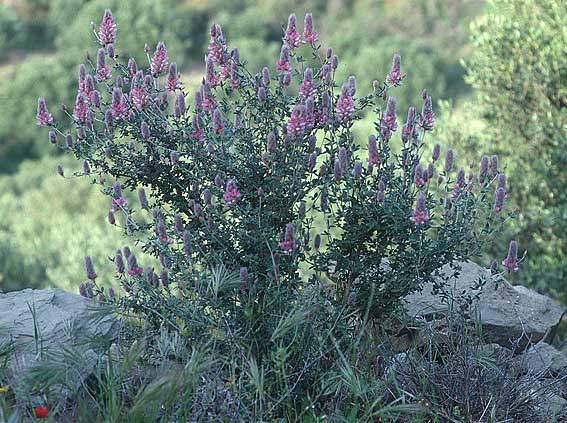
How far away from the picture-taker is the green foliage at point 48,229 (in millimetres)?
19391

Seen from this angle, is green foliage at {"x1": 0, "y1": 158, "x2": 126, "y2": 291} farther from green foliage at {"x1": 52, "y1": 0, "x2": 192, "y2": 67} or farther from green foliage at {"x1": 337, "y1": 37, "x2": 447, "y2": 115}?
green foliage at {"x1": 337, "y1": 37, "x2": 447, "y2": 115}

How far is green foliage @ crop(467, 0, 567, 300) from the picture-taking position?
9281 millimetres

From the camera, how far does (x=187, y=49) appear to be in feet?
135

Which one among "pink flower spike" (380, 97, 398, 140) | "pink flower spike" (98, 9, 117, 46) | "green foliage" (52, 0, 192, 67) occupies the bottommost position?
"pink flower spike" (380, 97, 398, 140)

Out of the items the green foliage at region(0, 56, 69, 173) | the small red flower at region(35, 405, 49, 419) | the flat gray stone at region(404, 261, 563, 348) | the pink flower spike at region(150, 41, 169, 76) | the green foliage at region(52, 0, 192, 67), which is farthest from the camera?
the green foliage at region(52, 0, 192, 67)

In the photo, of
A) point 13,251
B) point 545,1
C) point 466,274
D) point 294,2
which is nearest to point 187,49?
point 294,2

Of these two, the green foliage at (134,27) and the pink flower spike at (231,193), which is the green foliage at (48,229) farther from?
the pink flower spike at (231,193)

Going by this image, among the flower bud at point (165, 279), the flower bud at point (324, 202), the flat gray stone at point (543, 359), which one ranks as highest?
the flower bud at point (324, 202)

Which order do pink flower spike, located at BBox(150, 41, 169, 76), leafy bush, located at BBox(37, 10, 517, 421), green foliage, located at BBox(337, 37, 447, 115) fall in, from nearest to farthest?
1. leafy bush, located at BBox(37, 10, 517, 421)
2. pink flower spike, located at BBox(150, 41, 169, 76)
3. green foliage, located at BBox(337, 37, 447, 115)

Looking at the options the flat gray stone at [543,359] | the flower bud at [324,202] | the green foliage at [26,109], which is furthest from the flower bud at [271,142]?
the green foliage at [26,109]

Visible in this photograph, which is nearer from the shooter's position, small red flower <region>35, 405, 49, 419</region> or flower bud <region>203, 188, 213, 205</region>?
small red flower <region>35, 405, 49, 419</region>

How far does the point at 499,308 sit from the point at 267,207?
1.62 m

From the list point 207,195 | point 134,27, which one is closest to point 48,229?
point 134,27

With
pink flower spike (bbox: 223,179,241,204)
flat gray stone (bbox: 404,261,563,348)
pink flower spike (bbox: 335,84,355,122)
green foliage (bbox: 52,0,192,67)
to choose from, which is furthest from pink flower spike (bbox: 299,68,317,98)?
green foliage (bbox: 52,0,192,67)
